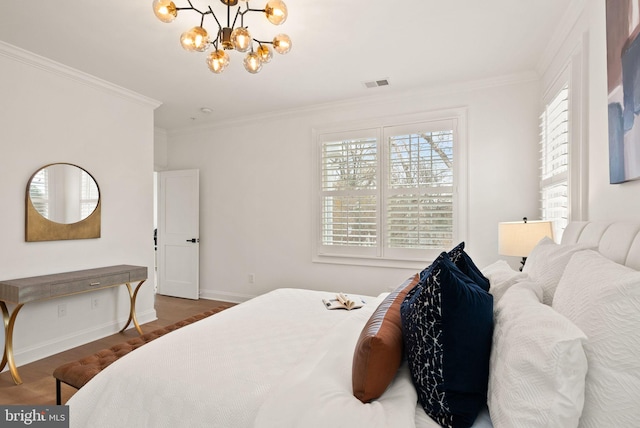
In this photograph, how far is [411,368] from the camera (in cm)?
117

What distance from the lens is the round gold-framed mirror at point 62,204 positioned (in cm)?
299

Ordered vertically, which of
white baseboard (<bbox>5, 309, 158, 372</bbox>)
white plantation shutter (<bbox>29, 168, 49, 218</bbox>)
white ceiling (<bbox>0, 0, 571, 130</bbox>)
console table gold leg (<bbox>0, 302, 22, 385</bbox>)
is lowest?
white baseboard (<bbox>5, 309, 158, 372</bbox>)

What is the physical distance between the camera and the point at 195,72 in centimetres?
327

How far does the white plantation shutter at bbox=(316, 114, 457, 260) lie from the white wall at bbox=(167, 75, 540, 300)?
200 mm

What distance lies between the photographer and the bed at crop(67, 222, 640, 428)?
0.79 m

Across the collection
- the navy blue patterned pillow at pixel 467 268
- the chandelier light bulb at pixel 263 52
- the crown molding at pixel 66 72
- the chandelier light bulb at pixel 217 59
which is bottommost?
the navy blue patterned pillow at pixel 467 268

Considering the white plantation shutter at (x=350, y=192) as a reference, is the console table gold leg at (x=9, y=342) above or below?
below

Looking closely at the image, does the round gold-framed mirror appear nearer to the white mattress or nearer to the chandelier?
the chandelier

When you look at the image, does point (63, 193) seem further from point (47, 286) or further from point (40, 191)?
point (47, 286)

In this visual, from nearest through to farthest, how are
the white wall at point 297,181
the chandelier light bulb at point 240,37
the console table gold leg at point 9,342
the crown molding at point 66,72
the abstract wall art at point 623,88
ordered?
the abstract wall art at point 623,88
the chandelier light bulb at point 240,37
the console table gold leg at point 9,342
the crown molding at point 66,72
the white wall at point 297,181

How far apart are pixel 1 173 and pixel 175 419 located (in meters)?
2.87

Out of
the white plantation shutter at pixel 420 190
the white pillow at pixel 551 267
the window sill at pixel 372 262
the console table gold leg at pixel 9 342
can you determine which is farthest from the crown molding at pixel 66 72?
the white pillow at pixel 551 267

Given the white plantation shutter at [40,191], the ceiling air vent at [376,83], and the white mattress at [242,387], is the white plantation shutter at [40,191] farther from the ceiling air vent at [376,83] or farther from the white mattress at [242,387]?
the ceiling air vent at [376,83]

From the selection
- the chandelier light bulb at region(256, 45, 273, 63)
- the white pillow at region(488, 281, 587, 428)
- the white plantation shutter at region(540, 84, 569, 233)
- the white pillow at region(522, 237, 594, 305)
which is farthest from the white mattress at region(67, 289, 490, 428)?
the white plantation shutter at region(540, 84, 569, 233)
